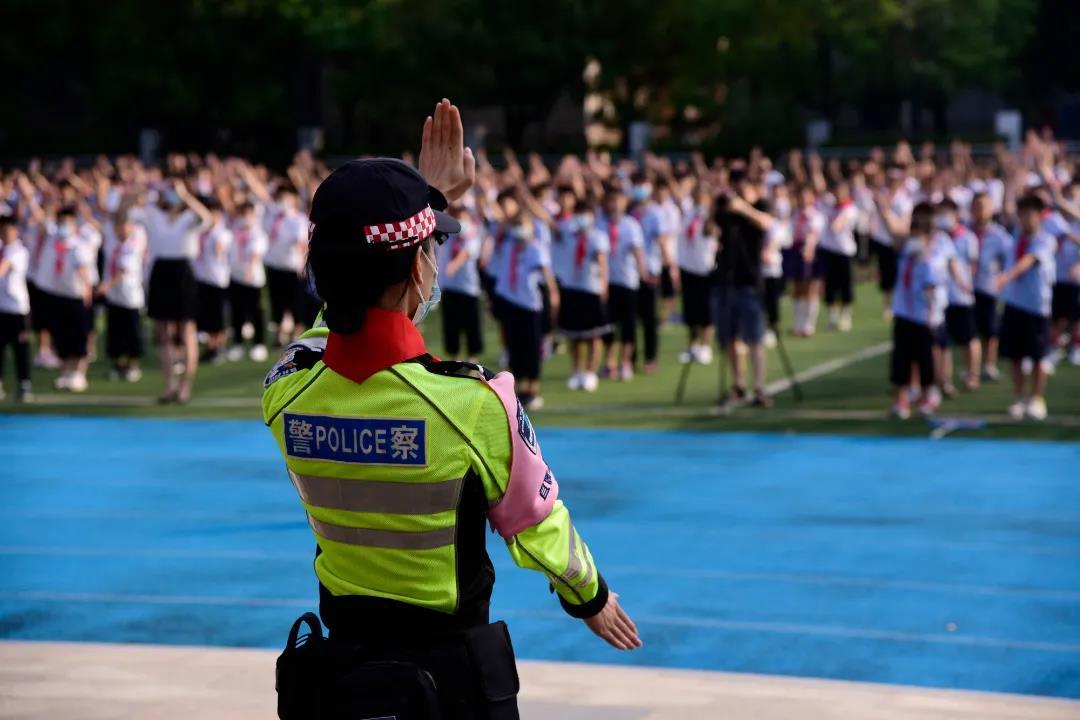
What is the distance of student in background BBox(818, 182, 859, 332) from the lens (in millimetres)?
24312

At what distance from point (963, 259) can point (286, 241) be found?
27.9 ft

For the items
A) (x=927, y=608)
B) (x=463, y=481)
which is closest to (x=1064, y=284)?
(x=927, y=608)

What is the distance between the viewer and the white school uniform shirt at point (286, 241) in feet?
70.8

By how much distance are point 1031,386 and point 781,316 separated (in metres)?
10.0

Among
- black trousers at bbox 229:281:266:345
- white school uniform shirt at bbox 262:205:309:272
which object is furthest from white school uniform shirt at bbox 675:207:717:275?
black trousers at bbox 229:281:266:345

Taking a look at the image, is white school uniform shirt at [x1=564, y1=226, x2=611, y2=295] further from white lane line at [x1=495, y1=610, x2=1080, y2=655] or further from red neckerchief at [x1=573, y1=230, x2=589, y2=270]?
white lane line at [x1=495, y1=610, x2=1080, y2=655]

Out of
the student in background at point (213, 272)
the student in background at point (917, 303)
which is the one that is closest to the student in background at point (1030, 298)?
the student in background at point (917, 303)

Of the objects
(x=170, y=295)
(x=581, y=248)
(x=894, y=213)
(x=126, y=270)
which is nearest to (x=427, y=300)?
(x=170, y=295)

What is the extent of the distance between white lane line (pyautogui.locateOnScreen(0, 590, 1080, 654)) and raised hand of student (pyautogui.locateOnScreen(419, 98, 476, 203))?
16.5 ft

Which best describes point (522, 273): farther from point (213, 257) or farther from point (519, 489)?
point (519, 489)

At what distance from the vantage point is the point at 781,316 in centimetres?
2616

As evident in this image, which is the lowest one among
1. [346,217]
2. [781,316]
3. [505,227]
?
[781,316]

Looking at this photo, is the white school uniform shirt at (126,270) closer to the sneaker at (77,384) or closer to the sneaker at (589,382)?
the sneaker at (77,384)

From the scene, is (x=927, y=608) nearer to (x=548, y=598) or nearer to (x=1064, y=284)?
(x=548, y=598)
